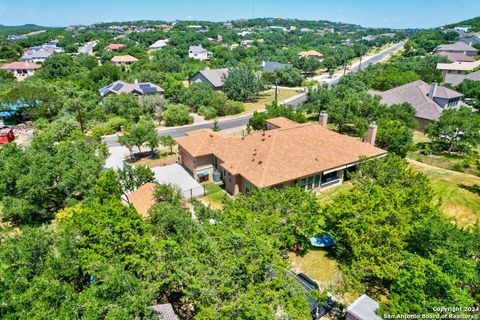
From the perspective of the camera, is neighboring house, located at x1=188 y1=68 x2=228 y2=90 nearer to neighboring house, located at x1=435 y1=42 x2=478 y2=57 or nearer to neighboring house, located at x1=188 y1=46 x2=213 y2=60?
neighboring house, located at x1=188 y1=46 x2=213 y2=60

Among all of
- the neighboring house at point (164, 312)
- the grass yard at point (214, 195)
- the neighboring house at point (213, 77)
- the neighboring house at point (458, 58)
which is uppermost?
the neighboring house at point (458, 58)

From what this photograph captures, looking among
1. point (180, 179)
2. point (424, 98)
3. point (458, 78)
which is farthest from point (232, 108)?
point (458, 78)

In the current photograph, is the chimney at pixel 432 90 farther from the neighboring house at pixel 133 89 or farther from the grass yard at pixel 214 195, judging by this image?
the neighboring house at pixel 133 89

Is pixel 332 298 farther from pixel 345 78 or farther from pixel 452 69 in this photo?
pixel 452 69

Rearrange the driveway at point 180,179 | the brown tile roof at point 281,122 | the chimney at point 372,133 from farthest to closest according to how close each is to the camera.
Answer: the brown tile roof at point 281,122 → the chimney at point 372,133 → the driveway at point 180,179

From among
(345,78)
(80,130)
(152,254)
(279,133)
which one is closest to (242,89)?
(345,78)

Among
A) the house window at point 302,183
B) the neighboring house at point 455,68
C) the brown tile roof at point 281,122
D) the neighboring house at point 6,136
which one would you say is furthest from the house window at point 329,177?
the neighboring house at point 455,68
